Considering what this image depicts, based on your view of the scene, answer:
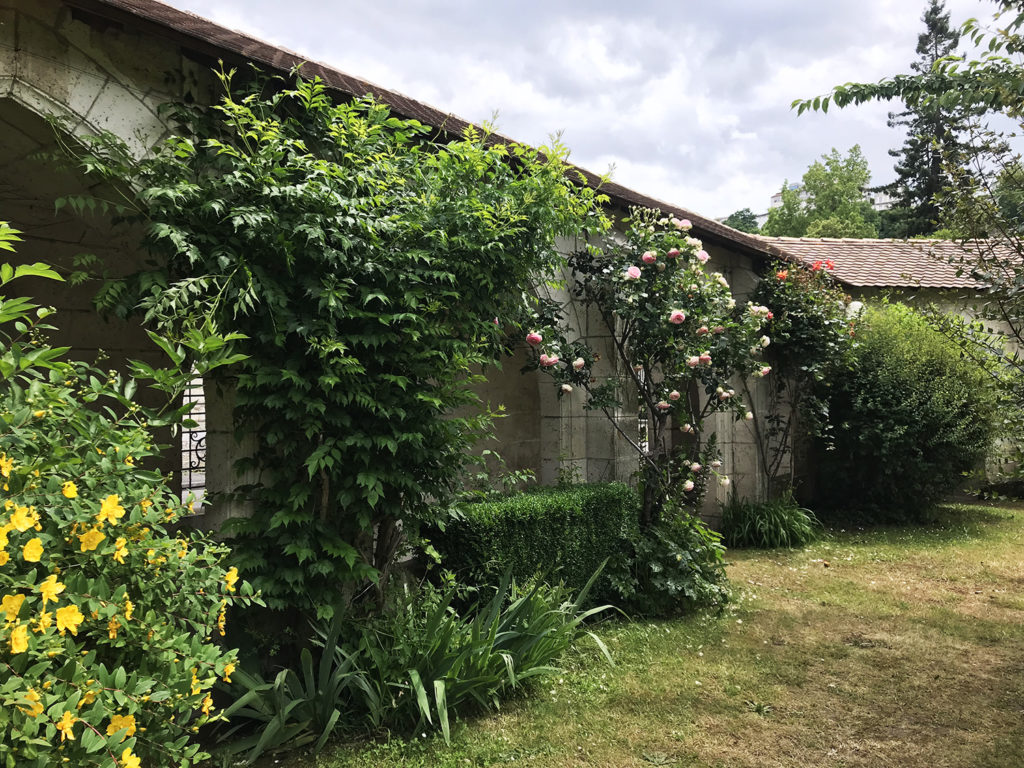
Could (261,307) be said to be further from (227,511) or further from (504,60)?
(504,60)

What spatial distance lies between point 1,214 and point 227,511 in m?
3.38

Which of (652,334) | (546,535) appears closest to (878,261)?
(652,334)

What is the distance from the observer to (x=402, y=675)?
336 centimetres

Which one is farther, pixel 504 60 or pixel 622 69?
pixel 622 69

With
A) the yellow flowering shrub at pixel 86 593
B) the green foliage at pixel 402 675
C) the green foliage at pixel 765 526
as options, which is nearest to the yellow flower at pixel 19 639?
the yellow flowering shrub at pixel 86 593

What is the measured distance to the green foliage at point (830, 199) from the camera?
29.1 m

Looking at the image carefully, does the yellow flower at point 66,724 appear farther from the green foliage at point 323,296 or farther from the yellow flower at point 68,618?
the green foliage at point 323,296

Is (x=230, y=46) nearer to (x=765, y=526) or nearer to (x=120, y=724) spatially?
(x=120, y=724)

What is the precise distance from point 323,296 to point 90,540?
166 cm

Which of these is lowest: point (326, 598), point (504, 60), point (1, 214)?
point (326, 598)

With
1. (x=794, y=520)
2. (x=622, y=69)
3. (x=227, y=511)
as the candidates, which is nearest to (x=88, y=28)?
(x=227, y=511)

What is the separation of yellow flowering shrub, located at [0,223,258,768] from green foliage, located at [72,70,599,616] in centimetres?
103

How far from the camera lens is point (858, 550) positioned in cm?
758

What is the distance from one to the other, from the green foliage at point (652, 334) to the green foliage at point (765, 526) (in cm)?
206
